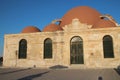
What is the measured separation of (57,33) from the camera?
20672 mm

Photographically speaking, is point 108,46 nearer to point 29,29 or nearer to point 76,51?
point 76,51

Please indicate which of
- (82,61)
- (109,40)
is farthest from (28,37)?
(109,40)

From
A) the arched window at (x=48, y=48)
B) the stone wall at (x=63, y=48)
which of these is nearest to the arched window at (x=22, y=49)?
the stone wall at (x=63, y=48)

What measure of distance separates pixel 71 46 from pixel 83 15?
6386 mm

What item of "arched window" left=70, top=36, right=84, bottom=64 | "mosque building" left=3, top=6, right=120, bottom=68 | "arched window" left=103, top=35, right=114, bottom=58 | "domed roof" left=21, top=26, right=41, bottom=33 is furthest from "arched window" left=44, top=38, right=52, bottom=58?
"arched window" left=103, top=35, right=114, bottom=58

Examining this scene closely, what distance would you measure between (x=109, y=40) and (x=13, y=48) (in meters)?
15.0

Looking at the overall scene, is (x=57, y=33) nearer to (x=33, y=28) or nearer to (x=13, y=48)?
(x=33, y=28)

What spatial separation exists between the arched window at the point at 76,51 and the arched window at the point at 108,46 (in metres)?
3.17

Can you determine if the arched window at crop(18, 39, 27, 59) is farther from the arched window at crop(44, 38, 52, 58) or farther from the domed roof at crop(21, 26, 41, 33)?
the arched window at crop(44, 38, 52, 58)

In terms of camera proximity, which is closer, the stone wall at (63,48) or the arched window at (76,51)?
the stone wall at (63,48)

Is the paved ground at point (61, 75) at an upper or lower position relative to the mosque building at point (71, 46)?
lower

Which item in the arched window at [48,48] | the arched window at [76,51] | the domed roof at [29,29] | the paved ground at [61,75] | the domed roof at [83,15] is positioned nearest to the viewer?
the paved ground at [61,75]

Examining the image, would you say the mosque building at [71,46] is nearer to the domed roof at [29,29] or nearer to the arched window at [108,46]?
the arched window at [108,46]

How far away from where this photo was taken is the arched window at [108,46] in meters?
18.4
